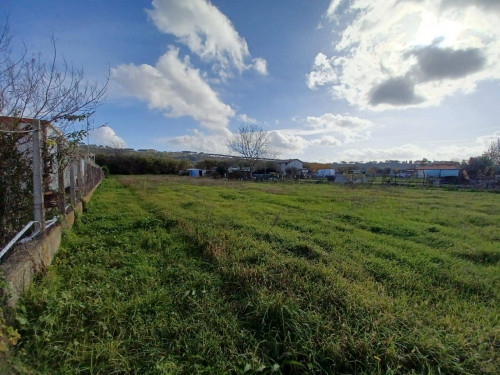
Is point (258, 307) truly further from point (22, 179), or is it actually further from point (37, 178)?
point (22, 179)

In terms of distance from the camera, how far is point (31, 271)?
108 inches

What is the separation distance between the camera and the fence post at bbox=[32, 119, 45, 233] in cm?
317

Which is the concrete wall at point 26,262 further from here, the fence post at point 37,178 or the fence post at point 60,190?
the fence post at point 60,190

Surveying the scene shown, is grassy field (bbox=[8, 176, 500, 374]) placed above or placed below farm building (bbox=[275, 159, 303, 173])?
below

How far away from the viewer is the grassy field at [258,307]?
6.37ft

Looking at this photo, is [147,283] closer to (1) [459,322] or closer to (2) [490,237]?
(1) [459,322]

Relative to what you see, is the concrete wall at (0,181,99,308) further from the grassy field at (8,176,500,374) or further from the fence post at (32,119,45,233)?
the fence post at (32,119,45,233)

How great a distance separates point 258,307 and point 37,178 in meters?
3.38

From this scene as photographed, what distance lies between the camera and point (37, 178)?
323 centimetres

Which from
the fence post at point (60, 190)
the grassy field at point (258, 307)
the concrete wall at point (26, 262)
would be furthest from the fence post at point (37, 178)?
the fence post at point (60, 190)

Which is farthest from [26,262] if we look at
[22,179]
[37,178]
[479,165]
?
[479,165]

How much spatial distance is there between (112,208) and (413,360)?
316 inches

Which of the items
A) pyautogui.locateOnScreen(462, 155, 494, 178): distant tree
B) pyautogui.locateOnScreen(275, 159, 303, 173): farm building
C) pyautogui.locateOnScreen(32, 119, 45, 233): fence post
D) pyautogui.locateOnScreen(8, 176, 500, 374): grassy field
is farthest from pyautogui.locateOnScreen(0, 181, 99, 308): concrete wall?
pyautogui.locateOnScreen(275, 159, 303, 173): farm building

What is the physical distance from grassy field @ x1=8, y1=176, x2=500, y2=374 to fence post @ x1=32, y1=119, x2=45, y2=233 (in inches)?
30.1
